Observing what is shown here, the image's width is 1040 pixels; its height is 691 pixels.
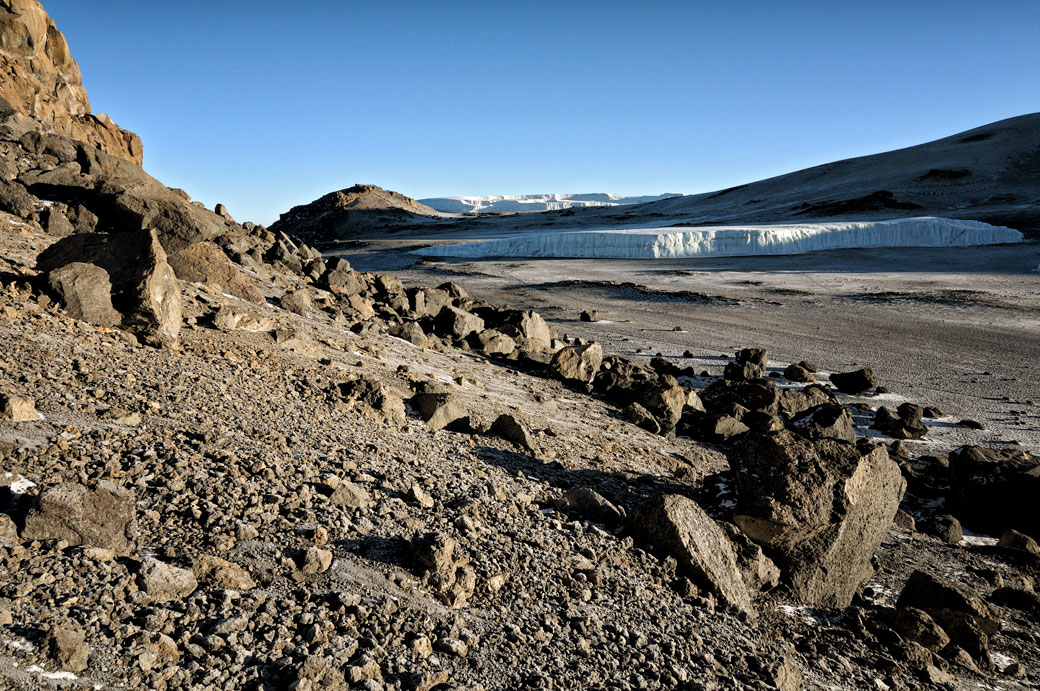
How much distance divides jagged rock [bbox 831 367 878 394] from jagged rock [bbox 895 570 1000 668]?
19.9 ft

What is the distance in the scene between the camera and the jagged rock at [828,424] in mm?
6480

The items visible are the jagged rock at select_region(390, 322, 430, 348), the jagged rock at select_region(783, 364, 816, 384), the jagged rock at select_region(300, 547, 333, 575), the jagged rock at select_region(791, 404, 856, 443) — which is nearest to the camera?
the jagged rock at select_region(300, 547, 333, 575)

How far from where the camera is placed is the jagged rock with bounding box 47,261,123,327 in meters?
4.89

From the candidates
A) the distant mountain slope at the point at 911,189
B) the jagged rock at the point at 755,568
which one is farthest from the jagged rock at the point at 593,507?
the distant mountain slope at the point at 911,189

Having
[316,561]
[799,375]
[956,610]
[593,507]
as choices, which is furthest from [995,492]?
[316,561]

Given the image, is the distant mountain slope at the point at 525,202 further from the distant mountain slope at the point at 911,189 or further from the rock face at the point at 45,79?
the rock face at the point at 45,79

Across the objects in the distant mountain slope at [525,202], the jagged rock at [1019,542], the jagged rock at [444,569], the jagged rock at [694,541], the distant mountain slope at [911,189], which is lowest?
the jagged rock at [1019,542]

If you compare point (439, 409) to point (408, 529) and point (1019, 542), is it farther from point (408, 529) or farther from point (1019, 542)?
point (1019, 542)

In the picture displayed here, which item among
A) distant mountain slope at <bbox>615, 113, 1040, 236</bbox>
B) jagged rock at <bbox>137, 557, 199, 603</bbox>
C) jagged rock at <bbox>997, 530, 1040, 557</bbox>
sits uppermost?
distant mountain slope at <bbox>615, 113, 1040, 236</bbox>

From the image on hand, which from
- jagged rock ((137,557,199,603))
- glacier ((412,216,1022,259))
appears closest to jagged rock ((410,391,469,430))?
jagged rock ((137,557,199,603))

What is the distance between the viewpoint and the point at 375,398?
5.11 metres

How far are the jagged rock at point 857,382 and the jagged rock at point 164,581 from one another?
9.27m

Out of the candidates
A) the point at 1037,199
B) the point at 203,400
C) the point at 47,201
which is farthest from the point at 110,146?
the point at 1037,199

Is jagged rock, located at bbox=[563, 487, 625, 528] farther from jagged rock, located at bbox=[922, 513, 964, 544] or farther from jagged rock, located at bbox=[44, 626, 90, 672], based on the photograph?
jagged rock, located at bbox=[922, 513, 964, 544]
